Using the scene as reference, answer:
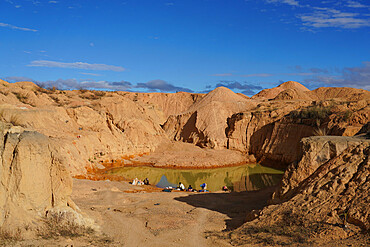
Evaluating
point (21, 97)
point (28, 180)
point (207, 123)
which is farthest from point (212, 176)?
point (21, 97)

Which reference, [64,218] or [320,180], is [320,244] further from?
[64,218]

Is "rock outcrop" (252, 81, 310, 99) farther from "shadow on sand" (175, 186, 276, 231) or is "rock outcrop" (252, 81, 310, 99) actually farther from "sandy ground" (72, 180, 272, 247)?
"sandy ground" (72, 180, 272, 247)

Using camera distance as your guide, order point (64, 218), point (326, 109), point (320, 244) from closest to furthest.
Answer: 1. point (320, 244)
2. point (64, 218)
3. point (326, 109)

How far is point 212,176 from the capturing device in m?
28.7

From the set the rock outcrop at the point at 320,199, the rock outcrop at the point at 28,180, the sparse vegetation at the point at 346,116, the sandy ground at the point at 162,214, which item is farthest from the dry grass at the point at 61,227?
the sparse vegetation at the point at 346,116

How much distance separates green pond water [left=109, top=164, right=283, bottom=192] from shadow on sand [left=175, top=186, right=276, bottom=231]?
254 inches

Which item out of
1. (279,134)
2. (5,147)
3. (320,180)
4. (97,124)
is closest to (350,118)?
(279,134)

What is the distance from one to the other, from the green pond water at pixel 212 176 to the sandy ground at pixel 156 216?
7019 millimetres

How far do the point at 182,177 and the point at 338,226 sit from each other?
743 inches

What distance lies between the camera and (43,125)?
86.5 feet

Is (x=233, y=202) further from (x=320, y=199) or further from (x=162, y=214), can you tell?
(x=320, y=199)

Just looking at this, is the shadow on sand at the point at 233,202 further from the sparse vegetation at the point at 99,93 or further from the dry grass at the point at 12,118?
the sparse vegetation at the point at 99,93

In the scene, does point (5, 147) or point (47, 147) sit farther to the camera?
point (47, 147)

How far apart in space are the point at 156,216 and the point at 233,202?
15.6 feet
